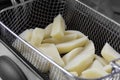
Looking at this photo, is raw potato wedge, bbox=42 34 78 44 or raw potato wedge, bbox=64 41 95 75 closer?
raw potato wedge, bbox=64 41 95 75

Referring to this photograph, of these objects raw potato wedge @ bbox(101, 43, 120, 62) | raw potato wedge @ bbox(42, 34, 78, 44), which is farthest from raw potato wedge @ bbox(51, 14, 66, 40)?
raw potato wedge @ bbox(101, 43, 120, 62)

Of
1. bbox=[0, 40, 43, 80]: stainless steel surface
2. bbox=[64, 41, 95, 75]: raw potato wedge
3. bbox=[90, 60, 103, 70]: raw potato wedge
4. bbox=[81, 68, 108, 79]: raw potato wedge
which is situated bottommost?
bbox=[0, 40, 43, 80]: stainless steel surface

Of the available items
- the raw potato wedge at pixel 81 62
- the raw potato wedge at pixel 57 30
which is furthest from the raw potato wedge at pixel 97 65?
the raw potato wedge at pixel 57 30

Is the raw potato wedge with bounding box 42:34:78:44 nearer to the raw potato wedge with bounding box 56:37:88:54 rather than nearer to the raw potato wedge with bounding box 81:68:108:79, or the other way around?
the raw potato wedge with bounding box 56:37:88:54

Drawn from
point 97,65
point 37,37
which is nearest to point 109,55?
point 97,65

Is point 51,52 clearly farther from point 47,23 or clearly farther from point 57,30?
point 47,23

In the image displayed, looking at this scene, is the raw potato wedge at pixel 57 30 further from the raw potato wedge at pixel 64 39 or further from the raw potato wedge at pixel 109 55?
the raw potato wedge at pixel 109 55
